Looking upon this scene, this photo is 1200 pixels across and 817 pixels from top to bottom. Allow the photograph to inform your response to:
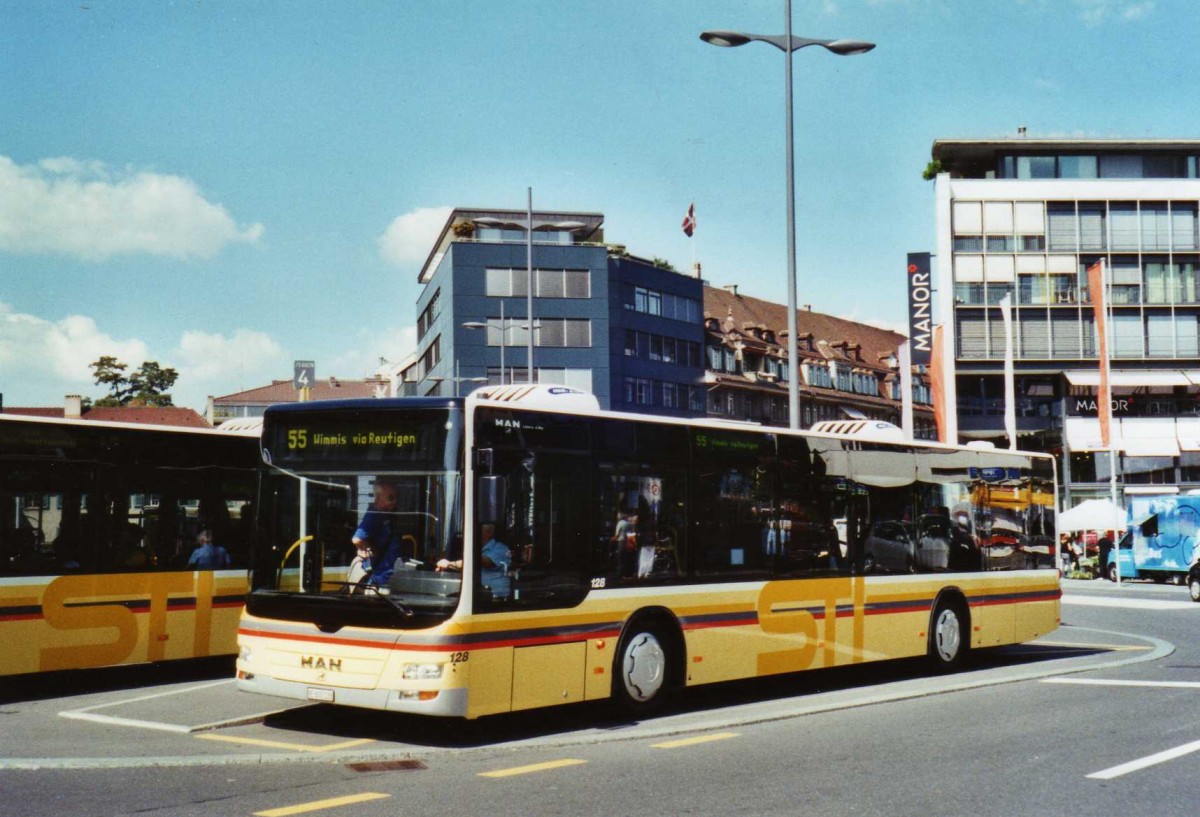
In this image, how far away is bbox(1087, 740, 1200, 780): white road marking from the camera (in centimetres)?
835

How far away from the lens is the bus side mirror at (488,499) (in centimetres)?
935

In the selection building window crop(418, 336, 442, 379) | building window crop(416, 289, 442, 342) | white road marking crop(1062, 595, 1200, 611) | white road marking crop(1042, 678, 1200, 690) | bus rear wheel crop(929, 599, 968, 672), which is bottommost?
white road marking crop(1062, 595, 1200, 611)

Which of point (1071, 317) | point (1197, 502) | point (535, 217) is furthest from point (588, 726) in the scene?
point (535, 217)

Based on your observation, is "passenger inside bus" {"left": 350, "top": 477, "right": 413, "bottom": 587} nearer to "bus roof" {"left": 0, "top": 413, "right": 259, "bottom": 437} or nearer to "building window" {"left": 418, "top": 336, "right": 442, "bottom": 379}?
"bus roof" {"left": 0, "top": 413, "right": 259, "bottom": 437}

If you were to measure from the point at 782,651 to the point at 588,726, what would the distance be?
2.66 metres

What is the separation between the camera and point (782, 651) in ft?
41.3

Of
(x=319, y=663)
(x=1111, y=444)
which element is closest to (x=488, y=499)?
(x=319, y=663)

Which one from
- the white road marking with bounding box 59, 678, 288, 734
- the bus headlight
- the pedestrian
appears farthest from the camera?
the pedestrian

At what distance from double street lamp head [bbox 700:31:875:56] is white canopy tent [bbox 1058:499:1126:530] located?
101 ft

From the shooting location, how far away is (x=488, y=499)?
9359mm

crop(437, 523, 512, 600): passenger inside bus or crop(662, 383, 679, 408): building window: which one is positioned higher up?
crop(662, 383, 679, 408): building window

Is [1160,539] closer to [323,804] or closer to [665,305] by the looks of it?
[323,804]

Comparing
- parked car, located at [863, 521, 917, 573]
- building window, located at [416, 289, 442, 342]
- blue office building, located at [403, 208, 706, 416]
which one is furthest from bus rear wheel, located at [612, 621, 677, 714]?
building window, located at [416, 289, 442, 342]

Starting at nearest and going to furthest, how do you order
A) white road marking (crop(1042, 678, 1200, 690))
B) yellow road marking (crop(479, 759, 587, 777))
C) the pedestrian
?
1. yellow road marking (crop(479, 759, 587, 777))
2. white road marking (crop(1042, 678, 1200, 690))
3. the pedestrian
